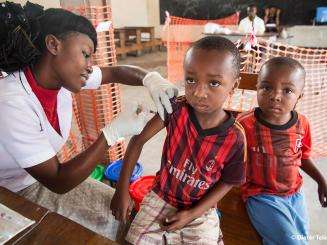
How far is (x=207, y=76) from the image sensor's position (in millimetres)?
1040

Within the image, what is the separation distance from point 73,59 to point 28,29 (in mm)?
210

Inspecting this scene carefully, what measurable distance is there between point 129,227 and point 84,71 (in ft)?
2.22

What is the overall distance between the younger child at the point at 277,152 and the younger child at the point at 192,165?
0.26m

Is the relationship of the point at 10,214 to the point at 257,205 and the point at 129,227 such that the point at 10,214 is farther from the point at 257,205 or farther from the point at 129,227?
the point at 257,205

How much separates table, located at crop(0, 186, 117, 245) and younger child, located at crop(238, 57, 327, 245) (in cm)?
84

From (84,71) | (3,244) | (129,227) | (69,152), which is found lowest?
(69,152)

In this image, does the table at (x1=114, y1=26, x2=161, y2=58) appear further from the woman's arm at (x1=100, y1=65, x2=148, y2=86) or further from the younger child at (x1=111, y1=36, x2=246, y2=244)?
the younger child at (x1=111, y1=36, x2=246, y2=244)

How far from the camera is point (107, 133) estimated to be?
1.21 m

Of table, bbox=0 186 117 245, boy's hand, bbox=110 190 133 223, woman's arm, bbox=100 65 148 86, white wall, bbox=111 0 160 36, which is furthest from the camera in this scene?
white wall, bbox=111 0 160 36

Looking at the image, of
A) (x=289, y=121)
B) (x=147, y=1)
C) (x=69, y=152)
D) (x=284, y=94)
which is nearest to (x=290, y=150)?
(x=289, y=121)

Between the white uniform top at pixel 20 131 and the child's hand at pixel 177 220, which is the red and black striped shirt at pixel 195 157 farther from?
the white uniform top at pixel 20 131

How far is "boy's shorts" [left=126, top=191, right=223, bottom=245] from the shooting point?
113 centimetres

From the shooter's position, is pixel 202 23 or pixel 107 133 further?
pixel 202 23

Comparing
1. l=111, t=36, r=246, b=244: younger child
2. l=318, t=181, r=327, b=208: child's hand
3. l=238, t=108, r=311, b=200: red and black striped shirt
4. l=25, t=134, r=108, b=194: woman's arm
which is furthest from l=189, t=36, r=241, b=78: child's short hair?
l=318, t=181, r=327, b=208: child's hand
